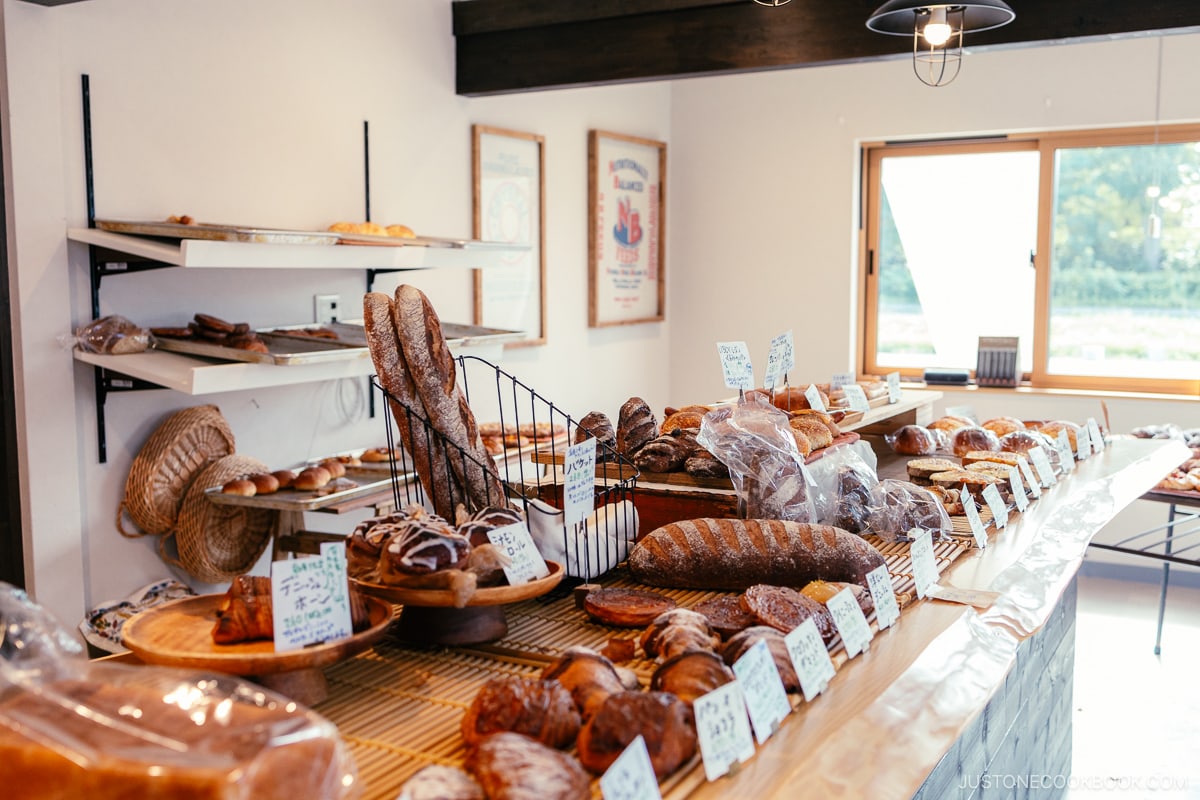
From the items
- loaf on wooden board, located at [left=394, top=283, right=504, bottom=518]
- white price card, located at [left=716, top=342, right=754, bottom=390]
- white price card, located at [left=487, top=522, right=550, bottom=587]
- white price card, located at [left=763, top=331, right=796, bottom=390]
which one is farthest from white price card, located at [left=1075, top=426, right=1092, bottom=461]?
white price card, located at [left=487, top=522, right=550, bottom=587]

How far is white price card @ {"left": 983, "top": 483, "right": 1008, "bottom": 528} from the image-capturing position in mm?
2301

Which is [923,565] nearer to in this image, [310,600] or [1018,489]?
[1018,489]

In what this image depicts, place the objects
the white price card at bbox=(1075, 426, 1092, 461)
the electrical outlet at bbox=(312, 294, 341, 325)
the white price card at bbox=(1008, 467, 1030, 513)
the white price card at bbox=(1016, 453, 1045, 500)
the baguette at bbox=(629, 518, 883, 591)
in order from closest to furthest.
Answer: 1. the baguette at bbox=(629, 518, 883, 591)
2. the white price card at bbox=(1008, 467, 1030, 513)
3. the white price card at bbox=(1016, 453, 1045, 500)
4. the white price card at bbox=(1075, 426, 1092, 461)
5. the electrical outlet at bbox=(312, 294, 341, 325)

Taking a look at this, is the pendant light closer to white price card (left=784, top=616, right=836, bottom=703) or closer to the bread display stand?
white price card (left=784, top=616, right=836, bottom=703)

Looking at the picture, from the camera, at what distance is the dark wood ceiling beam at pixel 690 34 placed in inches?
131

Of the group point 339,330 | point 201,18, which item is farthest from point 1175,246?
point 201,18

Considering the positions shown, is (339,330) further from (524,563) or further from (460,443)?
(524,563)

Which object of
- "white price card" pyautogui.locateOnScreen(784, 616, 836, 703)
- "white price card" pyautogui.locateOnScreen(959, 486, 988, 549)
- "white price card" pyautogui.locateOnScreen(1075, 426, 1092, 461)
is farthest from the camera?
"white price card" pyautogui.locateOnScreen(1075, 426, 1092, 461)

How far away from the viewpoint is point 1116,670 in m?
3.91

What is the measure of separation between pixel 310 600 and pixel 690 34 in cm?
315

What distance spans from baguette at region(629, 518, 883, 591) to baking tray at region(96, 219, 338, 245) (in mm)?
1539

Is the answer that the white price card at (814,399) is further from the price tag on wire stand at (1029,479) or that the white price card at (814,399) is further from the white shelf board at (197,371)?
the white shelf board at (197,371)

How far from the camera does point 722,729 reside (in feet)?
3.77

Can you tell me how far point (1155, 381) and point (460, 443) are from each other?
14.5 ft
